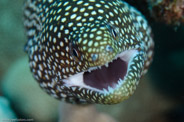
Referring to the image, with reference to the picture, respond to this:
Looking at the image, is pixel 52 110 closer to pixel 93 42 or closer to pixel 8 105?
pixel 8 105

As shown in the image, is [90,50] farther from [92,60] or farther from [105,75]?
[105,75]

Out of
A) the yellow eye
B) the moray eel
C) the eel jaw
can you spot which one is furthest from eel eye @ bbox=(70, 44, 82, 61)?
the yellow eye

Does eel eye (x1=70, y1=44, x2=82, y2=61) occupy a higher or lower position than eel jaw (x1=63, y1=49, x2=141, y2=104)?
higher

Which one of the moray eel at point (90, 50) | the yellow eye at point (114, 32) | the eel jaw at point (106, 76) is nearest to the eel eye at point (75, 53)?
the moray eel at point (90, 50)

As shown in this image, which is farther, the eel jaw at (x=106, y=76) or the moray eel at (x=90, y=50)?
the eel jaw at (x=106, y=76)

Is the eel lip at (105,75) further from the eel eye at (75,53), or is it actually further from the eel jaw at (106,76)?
the eel eye at (75,53)

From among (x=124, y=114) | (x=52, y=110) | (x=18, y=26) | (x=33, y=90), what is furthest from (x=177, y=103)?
(x=18, y=26)

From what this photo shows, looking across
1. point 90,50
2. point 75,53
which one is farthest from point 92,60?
point 75,53

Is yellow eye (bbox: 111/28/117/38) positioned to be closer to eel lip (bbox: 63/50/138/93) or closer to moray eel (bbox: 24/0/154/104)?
moray eel (bbox: 24/0/154/104)
